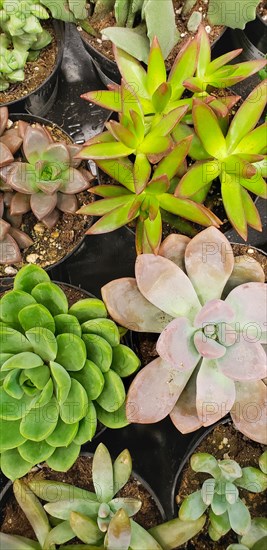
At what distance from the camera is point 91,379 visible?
1040mm

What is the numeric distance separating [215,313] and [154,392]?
189mm

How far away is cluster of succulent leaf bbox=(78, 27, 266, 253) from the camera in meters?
1.13

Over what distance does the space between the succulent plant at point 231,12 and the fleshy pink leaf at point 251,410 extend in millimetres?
820

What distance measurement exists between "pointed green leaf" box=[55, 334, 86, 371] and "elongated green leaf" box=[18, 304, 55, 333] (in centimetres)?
3

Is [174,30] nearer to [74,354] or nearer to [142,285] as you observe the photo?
[142,285]

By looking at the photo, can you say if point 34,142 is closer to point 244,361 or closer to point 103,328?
point 103,328

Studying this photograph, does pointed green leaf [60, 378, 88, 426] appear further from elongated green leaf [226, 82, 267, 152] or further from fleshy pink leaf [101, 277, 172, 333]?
elongated green leaf [226, 82, 267, 152]

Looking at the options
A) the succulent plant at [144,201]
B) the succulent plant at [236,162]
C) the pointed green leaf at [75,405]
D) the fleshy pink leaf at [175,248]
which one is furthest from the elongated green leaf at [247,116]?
the pointed green leaf at [75,405]

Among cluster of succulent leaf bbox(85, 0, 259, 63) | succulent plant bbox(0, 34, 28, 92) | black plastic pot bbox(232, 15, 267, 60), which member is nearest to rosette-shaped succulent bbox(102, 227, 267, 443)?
cluster of succulent leaf bbox(85, 0, 259, 63)

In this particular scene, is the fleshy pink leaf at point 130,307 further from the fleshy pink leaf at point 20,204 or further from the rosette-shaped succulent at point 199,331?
the fleshy pink leaf at point 20,204

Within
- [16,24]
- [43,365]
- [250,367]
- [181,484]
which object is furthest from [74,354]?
[16,24]

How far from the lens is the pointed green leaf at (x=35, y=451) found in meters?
1.01

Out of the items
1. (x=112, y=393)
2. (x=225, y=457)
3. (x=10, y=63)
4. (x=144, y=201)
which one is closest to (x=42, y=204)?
(x=144, y=201)

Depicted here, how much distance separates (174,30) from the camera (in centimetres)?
128
